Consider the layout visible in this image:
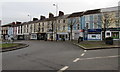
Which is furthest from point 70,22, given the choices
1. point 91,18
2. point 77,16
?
point 91,18

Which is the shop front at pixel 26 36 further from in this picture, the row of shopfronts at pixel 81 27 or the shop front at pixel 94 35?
the shop front at pixel 94 35

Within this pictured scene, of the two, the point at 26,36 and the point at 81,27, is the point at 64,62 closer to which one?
the point at 81,27

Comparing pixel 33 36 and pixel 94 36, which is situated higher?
pixel 94 36

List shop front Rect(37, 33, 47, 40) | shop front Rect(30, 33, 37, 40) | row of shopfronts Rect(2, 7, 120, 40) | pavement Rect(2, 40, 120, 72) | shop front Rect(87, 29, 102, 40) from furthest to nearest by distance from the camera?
shop front Rect(30, 33, 37, 40) < shop front Rect(37, 33, 47, 40) < shop front Rect(87, 29, 102, 40) < row of shopfronts Rect(2, 7, 120, 40) < pavement Rect(2, 40, 120, 72)

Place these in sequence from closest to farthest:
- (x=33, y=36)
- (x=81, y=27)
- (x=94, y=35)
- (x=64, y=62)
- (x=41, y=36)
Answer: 1. (x=64, y=62)
2. (x=94, y=35)
3. (x=81, y=27)
4. (x=41, y=36)
5. (x=33, y=36)

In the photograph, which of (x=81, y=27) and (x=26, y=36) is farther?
(x=26, y=36)

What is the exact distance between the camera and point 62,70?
5.76 meters

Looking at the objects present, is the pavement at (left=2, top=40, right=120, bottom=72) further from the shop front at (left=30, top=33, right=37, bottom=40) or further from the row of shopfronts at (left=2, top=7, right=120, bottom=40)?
the shop front at (left=30, top=33, right=37, bottom=40)

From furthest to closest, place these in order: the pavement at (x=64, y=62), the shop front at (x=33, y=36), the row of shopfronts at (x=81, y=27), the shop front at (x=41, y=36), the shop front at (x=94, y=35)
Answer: the shop front at (x=33, y=36) < the shop front at (x=41, y=36) < the shop front at (x=94, y=35) < the row of shopfronts at (x=81, y=27) < the pavement at (x=64, y=62)

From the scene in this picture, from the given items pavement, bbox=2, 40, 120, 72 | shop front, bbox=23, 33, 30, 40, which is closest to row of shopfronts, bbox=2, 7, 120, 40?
shop front, bbox=23, 33, 30, 40

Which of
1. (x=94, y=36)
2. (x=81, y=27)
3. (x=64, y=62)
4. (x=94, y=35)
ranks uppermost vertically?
(x=81, y=27)

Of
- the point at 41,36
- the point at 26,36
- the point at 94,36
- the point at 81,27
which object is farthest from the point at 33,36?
the point at 94,36

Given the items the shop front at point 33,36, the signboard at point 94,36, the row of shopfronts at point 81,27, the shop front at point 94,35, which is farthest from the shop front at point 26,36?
the signboard at point 94,36

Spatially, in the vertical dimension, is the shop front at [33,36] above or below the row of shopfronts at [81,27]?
below
